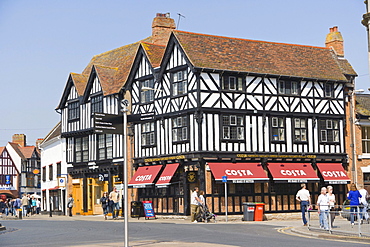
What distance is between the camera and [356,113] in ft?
127

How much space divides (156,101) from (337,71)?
1124 cm

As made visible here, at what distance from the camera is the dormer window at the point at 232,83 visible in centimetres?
3472

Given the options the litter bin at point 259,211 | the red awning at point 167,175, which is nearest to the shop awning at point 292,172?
the litter bin at point 259,211

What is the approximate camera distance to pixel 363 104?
40.6 metres

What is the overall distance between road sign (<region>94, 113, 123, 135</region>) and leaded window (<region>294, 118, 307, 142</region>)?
2211cm

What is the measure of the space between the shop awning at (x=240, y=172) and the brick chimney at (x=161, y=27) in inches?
434

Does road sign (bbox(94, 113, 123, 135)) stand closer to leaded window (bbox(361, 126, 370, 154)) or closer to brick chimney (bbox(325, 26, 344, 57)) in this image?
leaded window (bbox(361, 126, 370, 154))

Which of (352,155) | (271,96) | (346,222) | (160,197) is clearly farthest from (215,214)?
(346,222)

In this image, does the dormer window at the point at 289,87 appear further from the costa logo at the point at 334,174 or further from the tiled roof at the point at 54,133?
the tiled roof at the point at 54,133

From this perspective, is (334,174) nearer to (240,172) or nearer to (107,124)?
(240,172)

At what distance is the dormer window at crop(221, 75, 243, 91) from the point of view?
3472cm

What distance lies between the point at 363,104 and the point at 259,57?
8275mm

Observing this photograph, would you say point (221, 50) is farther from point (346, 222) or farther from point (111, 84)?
point (346, 222)

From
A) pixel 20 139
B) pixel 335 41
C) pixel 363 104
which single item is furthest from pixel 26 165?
pixel 363 104
